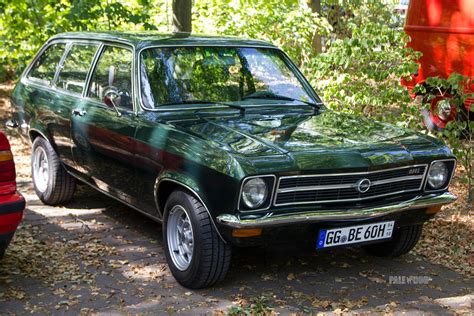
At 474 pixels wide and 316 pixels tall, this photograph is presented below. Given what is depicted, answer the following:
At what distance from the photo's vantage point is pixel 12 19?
446 inches

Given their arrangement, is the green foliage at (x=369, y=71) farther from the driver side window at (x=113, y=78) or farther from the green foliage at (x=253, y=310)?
the green foliage at (x=253, y=310)

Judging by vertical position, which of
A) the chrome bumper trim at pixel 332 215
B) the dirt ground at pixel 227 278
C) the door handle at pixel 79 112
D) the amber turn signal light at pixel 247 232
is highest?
the door handle at pixel 79 112

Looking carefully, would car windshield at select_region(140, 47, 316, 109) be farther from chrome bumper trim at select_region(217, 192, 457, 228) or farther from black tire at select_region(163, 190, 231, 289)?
chrome bumper trim at select_region(217, 192, 457, 228)

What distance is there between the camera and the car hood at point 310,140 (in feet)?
14.8

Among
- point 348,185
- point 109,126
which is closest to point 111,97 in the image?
point 109,126

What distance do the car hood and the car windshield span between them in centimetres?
35

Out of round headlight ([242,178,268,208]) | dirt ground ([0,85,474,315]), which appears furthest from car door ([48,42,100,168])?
round headlight ([242,178,268,208])

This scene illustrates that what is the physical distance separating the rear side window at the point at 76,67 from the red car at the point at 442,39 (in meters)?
5.31

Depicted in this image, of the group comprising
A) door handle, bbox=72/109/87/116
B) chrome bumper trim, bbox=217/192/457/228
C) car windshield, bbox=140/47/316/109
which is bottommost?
chrome bumper trim, bbox=217/192/457/228

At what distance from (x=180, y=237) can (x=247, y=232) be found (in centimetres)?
80

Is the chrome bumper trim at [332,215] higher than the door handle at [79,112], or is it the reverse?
the door handle at [79,112]


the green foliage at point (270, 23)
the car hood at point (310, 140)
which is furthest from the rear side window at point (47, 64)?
the green foliage at point (270, 23)

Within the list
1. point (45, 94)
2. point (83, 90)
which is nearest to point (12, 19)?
point (45, 94)

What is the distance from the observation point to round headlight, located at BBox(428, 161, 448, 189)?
5074mm
